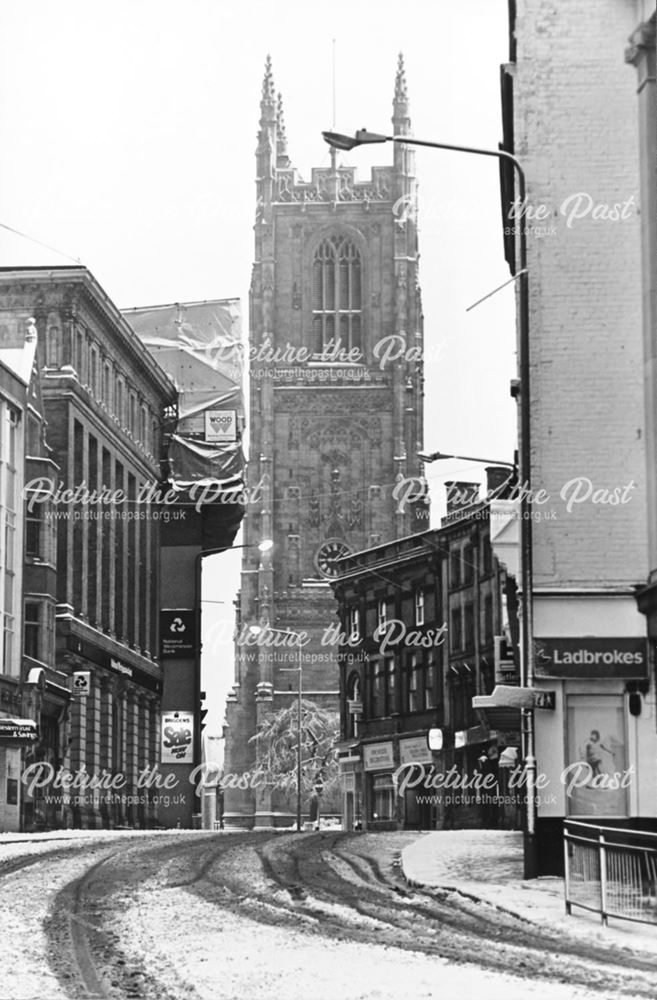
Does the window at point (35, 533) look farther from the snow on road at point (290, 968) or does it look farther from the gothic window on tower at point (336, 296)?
the gothic window on tower at point (336, 296)

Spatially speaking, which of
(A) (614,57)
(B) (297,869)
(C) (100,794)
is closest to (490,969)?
(B) (297,869)

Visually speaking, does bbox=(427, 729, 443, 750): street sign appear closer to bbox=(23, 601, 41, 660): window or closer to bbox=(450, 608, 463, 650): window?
bbox=(450, 608, 463, 650): window

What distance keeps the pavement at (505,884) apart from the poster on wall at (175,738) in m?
70.1

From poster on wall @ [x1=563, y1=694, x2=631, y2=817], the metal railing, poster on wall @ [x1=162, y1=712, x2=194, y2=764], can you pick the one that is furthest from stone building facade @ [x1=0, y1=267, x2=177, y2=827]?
the metal railing

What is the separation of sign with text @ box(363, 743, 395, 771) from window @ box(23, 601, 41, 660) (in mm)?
24411

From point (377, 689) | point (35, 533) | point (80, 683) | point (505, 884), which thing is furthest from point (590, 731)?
point (377, 689)

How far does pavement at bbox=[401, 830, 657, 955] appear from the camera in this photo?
1834 cm

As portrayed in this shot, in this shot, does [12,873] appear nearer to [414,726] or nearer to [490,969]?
[490,969]

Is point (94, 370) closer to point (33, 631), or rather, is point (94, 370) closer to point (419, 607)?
point (33, 631)

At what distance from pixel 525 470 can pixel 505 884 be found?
18.8 ft

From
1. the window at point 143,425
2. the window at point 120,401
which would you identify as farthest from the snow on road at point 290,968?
the window at point 143,425

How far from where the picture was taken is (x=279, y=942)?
669 inches

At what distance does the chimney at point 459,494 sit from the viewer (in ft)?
291

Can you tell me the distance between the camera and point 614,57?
88.8 feet
